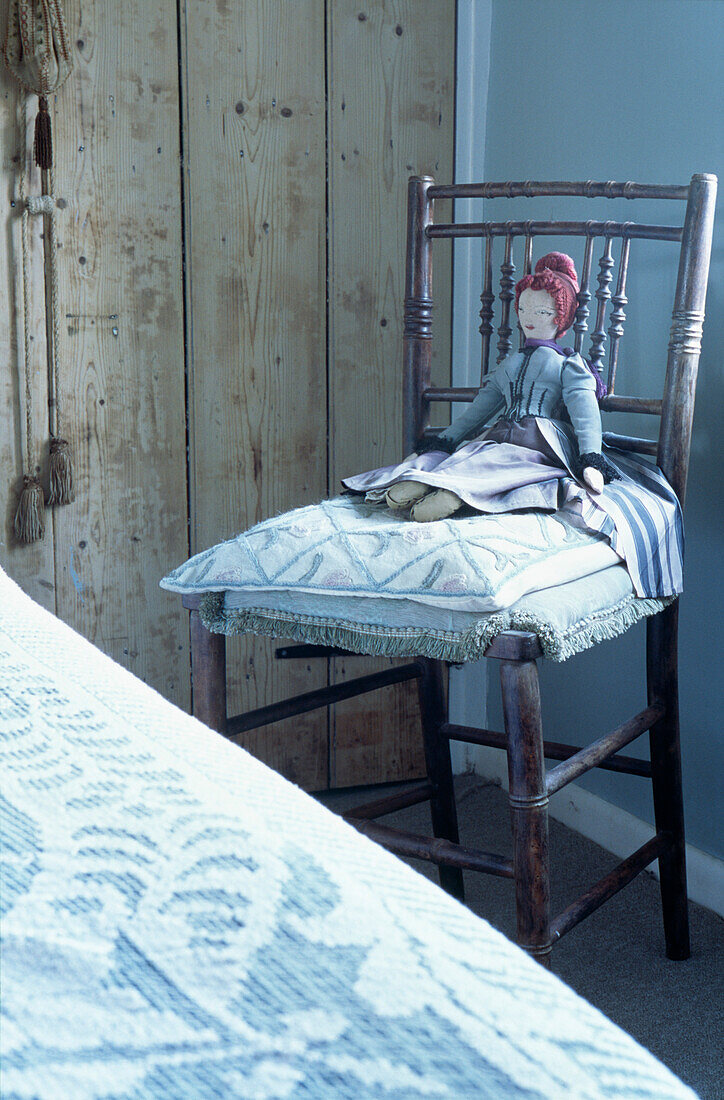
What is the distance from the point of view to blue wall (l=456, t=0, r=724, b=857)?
1263mm

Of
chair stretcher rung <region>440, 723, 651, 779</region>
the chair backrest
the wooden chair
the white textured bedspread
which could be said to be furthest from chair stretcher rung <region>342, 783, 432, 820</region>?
the white textured bedspread

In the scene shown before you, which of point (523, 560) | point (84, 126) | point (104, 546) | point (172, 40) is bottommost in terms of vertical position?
point (104, 546)

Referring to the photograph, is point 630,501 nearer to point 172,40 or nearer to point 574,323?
point 574,323

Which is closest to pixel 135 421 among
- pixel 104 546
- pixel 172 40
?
pixel 104 546

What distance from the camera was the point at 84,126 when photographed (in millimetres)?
1408

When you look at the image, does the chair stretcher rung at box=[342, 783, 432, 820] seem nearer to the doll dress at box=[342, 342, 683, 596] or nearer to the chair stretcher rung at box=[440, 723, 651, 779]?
the chair stretcher rung at box=[440, 723, 651, 779]

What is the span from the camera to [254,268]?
5.07 feet

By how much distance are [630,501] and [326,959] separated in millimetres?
835

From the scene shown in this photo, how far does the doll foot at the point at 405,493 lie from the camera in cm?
95

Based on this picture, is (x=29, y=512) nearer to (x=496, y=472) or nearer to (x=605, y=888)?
(x=496, y=472)

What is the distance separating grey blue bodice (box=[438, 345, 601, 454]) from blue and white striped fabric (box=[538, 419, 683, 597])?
27 millimetres

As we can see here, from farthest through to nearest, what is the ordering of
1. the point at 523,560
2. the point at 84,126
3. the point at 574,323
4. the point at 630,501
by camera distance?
the point at 84,126 < the point at 574,323 < the point at 630,501 < the point at 523,560

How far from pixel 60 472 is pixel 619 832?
1.00 meters

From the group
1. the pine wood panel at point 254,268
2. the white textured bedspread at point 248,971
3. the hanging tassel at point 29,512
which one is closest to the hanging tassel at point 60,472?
the hanging tassel at point 29,512
